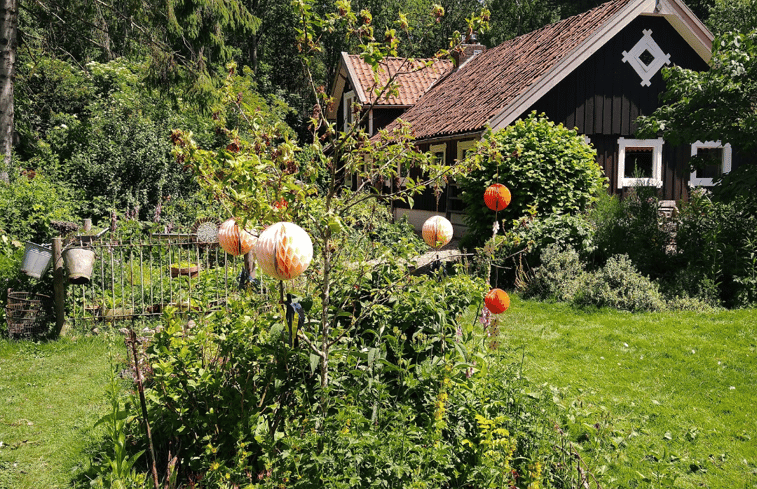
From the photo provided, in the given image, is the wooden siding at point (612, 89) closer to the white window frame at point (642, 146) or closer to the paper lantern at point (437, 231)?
the white window frame at point (642, 146)

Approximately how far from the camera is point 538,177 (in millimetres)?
9711

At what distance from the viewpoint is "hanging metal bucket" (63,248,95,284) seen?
6.80 metres

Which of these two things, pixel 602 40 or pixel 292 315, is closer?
pixel 292 315

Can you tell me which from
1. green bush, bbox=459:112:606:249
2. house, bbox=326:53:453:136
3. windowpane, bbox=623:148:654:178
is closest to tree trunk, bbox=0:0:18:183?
green bush, bbox=459:112:606:249

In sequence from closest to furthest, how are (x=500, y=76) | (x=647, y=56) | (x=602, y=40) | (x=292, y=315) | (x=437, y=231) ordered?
(x=292, y=315)
(x=437, y=231)
(x=602, y=40)
(x=647, y=56)
(x=500, y=76)

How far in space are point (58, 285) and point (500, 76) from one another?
1217 cm

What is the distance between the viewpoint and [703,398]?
5336 mm

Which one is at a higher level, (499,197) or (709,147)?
(709,147)

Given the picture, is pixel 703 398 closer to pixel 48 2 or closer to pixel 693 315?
pixel 693 315

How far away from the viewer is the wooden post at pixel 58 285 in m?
6.87

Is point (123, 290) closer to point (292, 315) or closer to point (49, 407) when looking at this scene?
point (49, 407)

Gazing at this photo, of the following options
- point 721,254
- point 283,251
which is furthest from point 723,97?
point 283,251

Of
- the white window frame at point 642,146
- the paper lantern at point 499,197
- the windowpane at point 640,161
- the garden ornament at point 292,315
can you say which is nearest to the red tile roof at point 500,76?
the white window frame at point 642,146

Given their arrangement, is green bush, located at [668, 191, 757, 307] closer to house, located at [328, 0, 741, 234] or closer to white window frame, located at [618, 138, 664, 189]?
house, located at [328, 0, 741, 234]
